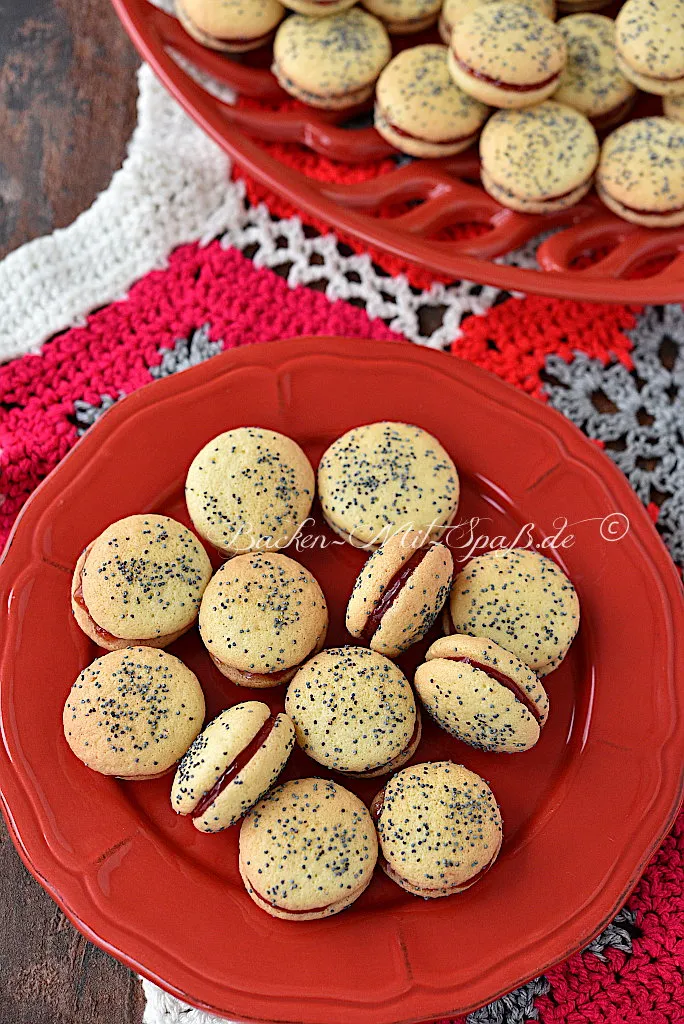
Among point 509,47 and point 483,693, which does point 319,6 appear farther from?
point 483,693

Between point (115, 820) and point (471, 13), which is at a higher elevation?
point (471, 13)

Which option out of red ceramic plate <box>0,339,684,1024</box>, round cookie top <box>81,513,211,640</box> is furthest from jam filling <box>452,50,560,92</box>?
round cookie top <box>81,513,211,640</box>

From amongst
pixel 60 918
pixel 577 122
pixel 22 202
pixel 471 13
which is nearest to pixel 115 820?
pixel 60 918

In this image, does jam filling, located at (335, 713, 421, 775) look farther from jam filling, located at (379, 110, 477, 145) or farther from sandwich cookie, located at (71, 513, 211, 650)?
jam filling, located at (379, 110, 477, 145)

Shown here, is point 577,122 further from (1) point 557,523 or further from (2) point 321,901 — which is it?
(2) point 321,901

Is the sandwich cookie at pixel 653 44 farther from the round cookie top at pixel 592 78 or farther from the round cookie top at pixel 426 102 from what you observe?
the round cookie top at pixel 426 102

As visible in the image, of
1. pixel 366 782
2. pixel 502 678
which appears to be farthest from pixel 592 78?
pixel 366 782
